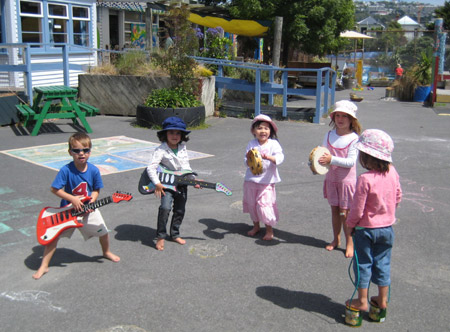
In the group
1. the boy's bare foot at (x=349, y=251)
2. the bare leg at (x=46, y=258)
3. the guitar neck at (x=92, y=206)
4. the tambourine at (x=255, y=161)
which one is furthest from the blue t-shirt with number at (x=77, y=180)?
the boy's bare foot at (x=349, y=251)

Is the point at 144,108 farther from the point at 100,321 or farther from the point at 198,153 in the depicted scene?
the point at 100,321

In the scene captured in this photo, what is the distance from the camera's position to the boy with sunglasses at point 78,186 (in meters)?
4.01

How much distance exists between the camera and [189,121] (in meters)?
10.9

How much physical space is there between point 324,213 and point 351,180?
1.36 meters

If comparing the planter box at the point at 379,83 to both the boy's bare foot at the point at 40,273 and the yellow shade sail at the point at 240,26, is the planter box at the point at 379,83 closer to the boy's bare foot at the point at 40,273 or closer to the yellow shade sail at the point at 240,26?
the yellow shade sail at the point at 240,26

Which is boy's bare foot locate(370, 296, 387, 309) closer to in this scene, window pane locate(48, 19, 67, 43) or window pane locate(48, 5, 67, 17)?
window pane locate(48, 19, 67, 43)

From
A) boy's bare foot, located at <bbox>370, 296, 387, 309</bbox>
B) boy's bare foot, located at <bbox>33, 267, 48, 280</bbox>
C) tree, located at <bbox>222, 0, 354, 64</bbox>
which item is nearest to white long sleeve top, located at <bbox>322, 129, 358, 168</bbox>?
boy's bare foot, located at <bbox>370, 296, 387, 309</bbox>

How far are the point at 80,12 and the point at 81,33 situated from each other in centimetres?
75

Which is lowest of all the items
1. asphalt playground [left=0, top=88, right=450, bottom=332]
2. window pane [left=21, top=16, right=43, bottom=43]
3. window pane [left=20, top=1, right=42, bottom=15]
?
asphalt playground [left=0, top=88, right=450, bottom=332]

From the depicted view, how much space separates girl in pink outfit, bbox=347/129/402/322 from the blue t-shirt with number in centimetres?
214

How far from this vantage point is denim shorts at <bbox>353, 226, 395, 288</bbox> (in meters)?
3.33

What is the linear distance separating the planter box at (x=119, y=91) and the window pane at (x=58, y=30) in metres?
5.32

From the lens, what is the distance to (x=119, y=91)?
12.4m

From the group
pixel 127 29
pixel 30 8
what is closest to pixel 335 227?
pixel 30 8
